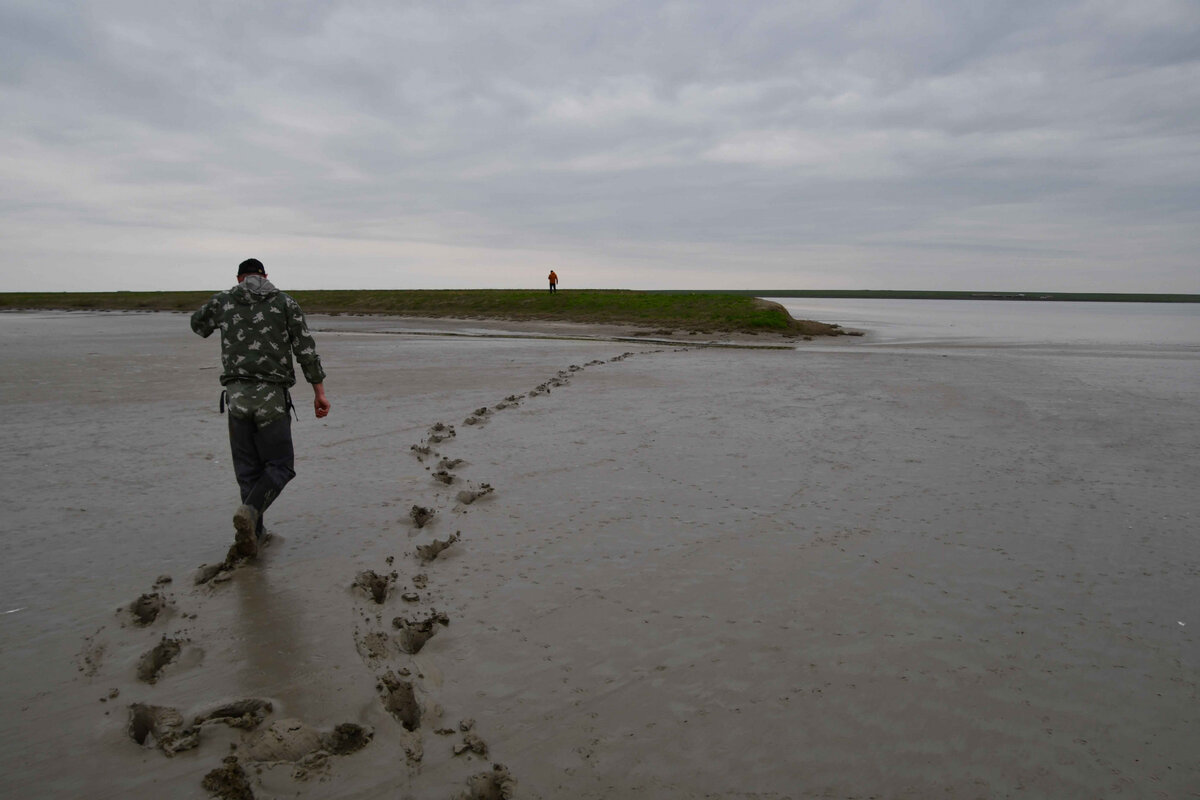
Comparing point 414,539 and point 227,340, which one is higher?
point 227,340

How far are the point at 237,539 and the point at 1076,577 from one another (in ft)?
20.0

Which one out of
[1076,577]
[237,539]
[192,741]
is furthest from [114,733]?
[1076,577]

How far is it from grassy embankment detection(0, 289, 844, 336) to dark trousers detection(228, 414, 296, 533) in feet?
103

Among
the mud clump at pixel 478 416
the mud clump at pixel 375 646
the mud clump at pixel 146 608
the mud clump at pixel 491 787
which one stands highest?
the mud clump at pixel 478 416

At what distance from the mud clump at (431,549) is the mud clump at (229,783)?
262cm

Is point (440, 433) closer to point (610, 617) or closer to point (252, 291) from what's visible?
point (252, 291)

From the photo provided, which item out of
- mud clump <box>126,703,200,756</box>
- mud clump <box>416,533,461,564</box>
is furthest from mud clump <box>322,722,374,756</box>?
mud clump <box>416,533,461,564</box>

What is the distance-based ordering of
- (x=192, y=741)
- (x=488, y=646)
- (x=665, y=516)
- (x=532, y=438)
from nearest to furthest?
(x=192, y=741) < (x=488, y=646) < (x=665, y=516) < (x=532, y=438)

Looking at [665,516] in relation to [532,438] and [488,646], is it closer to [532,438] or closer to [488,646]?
[488,646]

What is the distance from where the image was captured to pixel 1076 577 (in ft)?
19.1

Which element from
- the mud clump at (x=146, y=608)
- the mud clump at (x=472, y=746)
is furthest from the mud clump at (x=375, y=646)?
the mud clump at (x=146, y=608)

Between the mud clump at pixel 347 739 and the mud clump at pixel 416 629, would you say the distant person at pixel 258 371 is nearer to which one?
the mud clump at pixel 416 629

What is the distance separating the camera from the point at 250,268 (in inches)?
244

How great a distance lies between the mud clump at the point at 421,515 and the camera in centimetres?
684
